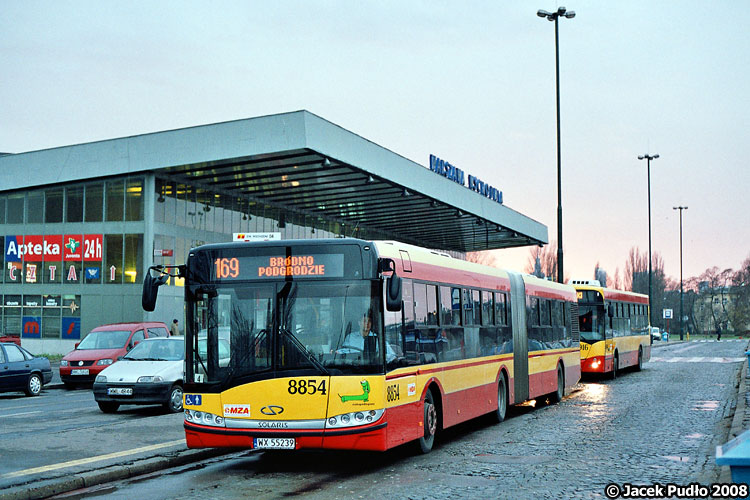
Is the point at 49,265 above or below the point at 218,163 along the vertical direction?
below

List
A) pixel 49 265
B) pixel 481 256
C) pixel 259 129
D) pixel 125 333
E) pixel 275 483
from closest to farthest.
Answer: pixel 275 483 → pixel 125 333 → pixel 259 129 → pixel 49 265 → pixel 481 256

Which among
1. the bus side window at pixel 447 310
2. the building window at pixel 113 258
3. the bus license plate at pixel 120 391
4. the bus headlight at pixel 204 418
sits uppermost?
the building window at pixel 113 258

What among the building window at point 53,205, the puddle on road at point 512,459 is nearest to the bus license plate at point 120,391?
the puddle on road at point 512,459

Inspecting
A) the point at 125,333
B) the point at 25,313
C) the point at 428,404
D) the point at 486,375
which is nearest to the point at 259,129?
the point at 125,333

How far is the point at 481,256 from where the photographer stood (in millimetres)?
91938

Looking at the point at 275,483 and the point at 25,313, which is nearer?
the point at 275,483

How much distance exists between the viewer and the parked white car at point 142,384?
17453 mm

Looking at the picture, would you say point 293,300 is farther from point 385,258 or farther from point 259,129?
point 259,129

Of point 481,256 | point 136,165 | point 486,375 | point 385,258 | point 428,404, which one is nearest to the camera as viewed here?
point 385,258

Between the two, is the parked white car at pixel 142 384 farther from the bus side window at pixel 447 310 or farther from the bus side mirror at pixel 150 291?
the bus side mirror at pixel 150 291

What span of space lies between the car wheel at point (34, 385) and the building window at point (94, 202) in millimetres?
18020

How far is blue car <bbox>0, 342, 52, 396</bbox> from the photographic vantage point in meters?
22.0

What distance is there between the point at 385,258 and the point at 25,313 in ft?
115

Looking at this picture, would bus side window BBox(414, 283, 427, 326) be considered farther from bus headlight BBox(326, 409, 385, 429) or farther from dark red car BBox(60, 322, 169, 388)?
dark red car BBox(60, 322, 169, 388)
